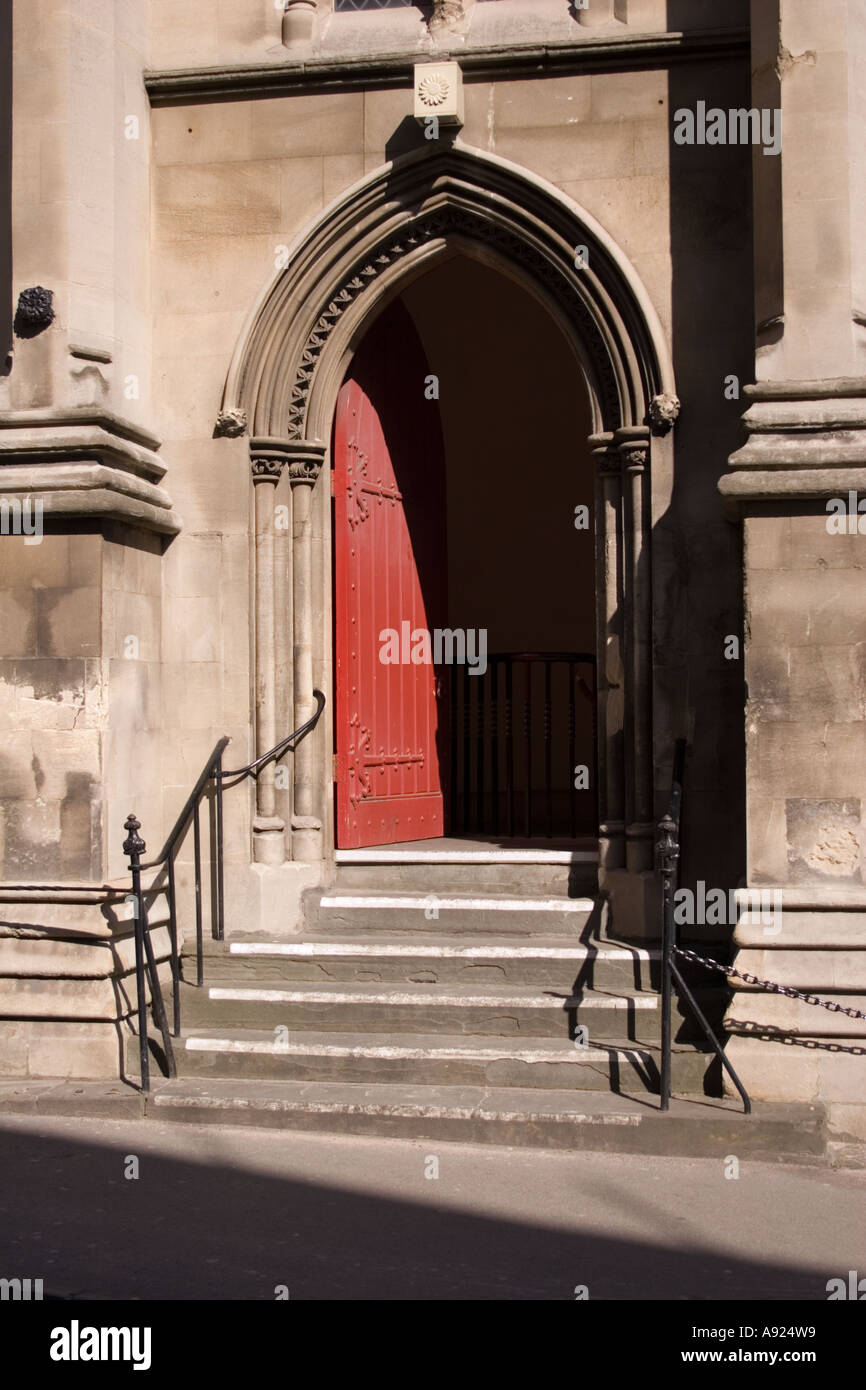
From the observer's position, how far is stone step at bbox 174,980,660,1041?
21.7ft

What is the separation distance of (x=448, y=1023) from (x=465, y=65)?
4.69m

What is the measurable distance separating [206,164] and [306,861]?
3644 mm

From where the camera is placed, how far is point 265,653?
7.67 m

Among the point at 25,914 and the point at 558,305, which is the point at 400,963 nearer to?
the point at 25,914

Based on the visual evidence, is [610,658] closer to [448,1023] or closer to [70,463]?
[448,1023]

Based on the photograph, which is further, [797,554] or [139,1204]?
[797,554]

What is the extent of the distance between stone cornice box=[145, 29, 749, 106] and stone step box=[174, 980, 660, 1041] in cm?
449

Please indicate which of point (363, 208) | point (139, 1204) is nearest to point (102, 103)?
point (363, 208)

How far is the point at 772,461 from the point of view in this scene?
6301 millimetres

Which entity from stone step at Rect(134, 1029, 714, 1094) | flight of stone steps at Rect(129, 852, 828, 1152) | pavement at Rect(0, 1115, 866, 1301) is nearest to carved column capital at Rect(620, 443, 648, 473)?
flight of stone steps at Rect(129, 852, 828, 1152)

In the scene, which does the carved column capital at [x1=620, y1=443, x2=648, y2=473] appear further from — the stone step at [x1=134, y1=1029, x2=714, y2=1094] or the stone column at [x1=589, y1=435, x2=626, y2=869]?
the stone step at [x1=134, y1=1029, x2=714, y2=1094]

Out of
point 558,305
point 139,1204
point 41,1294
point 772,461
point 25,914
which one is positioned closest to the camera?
point 41,1294

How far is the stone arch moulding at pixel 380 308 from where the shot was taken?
7293 millimetres

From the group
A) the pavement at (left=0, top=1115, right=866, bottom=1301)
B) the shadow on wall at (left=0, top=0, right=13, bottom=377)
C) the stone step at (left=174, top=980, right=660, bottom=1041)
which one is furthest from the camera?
the shadow on wall at (left=0, top=0, right=13, bottom=377)
